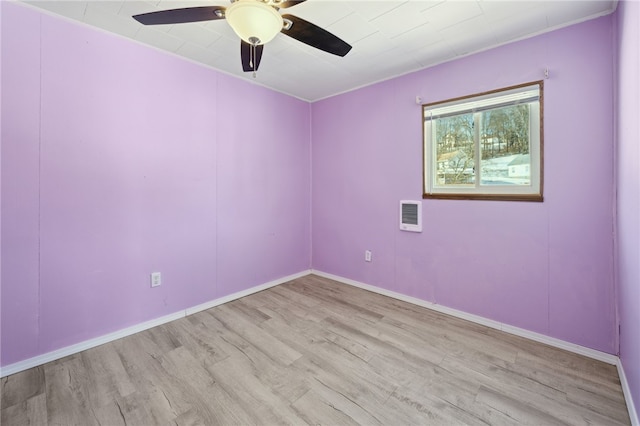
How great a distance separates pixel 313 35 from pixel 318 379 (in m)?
2.14

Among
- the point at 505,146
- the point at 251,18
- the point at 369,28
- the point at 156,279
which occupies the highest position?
the point at 369,28

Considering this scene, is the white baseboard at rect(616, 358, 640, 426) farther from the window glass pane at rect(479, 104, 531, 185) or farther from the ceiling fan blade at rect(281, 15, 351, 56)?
the ceiling fan blade at rect(281, 15, 351, 56)

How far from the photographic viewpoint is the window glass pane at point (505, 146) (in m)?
2.20

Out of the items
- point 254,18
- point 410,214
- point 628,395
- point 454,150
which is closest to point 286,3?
point 254,18

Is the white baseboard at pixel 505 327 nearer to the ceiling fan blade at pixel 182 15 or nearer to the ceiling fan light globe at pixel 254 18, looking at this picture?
the ceiling fan light globe at pixel 254 18

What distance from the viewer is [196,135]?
8.53ft

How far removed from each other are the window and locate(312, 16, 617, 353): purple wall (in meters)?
0.08

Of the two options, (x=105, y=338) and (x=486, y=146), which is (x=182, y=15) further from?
(x=486, y=146)

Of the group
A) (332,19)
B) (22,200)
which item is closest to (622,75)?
(332,19)

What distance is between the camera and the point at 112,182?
2.11 meters

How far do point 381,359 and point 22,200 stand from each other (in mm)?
2693

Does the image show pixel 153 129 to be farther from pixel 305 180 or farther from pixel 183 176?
pixel 305 180

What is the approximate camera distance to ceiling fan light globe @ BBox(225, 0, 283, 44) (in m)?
1.30

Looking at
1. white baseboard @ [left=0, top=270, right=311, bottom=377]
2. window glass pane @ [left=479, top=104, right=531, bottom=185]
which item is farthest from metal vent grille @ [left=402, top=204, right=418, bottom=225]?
white baseboard @ [left=0, top=270, right=311, bottom=377]
